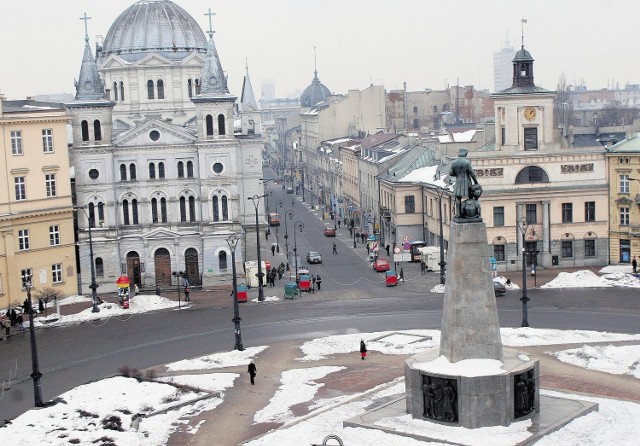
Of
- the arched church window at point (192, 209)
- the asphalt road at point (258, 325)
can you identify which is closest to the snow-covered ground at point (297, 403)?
the asphalt road at point (258, 325)

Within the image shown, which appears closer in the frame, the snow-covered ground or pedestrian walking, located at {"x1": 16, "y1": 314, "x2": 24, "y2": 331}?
the snow-covered ground

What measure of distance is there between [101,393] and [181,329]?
17.3m

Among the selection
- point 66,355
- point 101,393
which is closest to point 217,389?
point 101,393

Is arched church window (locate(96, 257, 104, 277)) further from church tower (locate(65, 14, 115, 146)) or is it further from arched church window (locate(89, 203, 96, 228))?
church tower (locate(65, 14, 115, 146))

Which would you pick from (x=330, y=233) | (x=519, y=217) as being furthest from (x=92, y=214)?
(x=330, y=233)

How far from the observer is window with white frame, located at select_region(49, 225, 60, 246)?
7178 centimetres

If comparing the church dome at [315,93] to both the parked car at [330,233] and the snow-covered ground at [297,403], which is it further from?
the snow-covered ground at [297,403]

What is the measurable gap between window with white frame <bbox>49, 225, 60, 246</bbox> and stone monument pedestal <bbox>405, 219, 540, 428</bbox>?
43.0 m

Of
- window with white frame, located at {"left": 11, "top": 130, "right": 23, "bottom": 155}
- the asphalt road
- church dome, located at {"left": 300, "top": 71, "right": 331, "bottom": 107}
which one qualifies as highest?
church dome, located at {"left": 300, "top": 71, "right": 331, "bottom": 107}

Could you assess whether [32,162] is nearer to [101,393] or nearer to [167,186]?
[167,186]

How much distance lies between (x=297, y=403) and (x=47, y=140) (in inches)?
1451

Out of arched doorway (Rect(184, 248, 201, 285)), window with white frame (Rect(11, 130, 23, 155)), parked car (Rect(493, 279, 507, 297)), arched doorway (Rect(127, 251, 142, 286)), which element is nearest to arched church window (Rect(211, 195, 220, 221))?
arched doorway (Rect(184, 248, 201, 285))

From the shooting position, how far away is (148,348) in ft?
177

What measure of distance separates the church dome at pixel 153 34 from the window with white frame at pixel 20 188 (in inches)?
904
